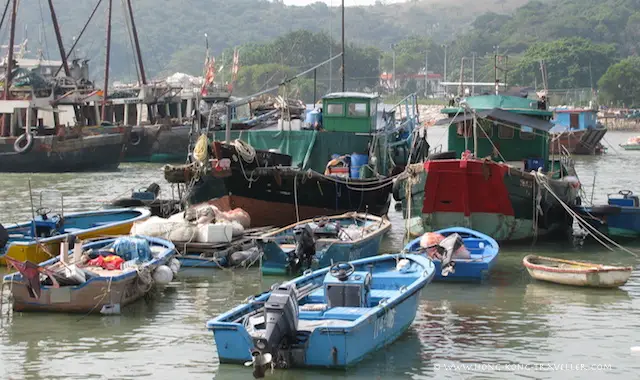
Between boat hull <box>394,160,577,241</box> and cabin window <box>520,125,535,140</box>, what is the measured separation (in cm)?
255

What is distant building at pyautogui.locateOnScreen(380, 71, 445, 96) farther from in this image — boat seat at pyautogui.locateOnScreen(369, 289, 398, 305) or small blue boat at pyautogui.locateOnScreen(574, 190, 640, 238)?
boat seat at pyautogui.locateOnScreen(369, 289, 398, 305)

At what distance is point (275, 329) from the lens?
12.9 metres

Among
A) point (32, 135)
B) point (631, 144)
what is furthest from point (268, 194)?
point (631, 144)

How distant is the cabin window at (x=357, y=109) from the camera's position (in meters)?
27.8

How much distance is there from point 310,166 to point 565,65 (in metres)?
104

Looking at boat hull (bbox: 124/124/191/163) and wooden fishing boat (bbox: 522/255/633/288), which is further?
boat hull (bbox: 124/124/191/163)

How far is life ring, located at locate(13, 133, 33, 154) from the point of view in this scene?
146ft

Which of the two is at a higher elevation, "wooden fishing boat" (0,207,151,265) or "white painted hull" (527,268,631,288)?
"wooden fishing boat" (0,207,151,265)

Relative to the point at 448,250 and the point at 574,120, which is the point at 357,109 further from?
the point at 574,120

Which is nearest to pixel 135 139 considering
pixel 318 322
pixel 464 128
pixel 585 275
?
pixel 464 128

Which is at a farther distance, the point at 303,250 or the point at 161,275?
the point at 303,250

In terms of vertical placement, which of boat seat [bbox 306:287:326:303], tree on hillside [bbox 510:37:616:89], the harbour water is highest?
tree on hillside [bbox 510:37:616:89]

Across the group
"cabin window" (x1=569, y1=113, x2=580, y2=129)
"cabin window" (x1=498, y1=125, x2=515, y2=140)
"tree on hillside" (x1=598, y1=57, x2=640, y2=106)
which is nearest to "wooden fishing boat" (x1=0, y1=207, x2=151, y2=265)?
"cabin window" (x1=498, y1=125, x2=515, y2=140)

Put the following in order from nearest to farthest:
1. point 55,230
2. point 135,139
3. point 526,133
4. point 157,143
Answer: point 55,230 → point 526,133 → point 135,139 → point 157,143
